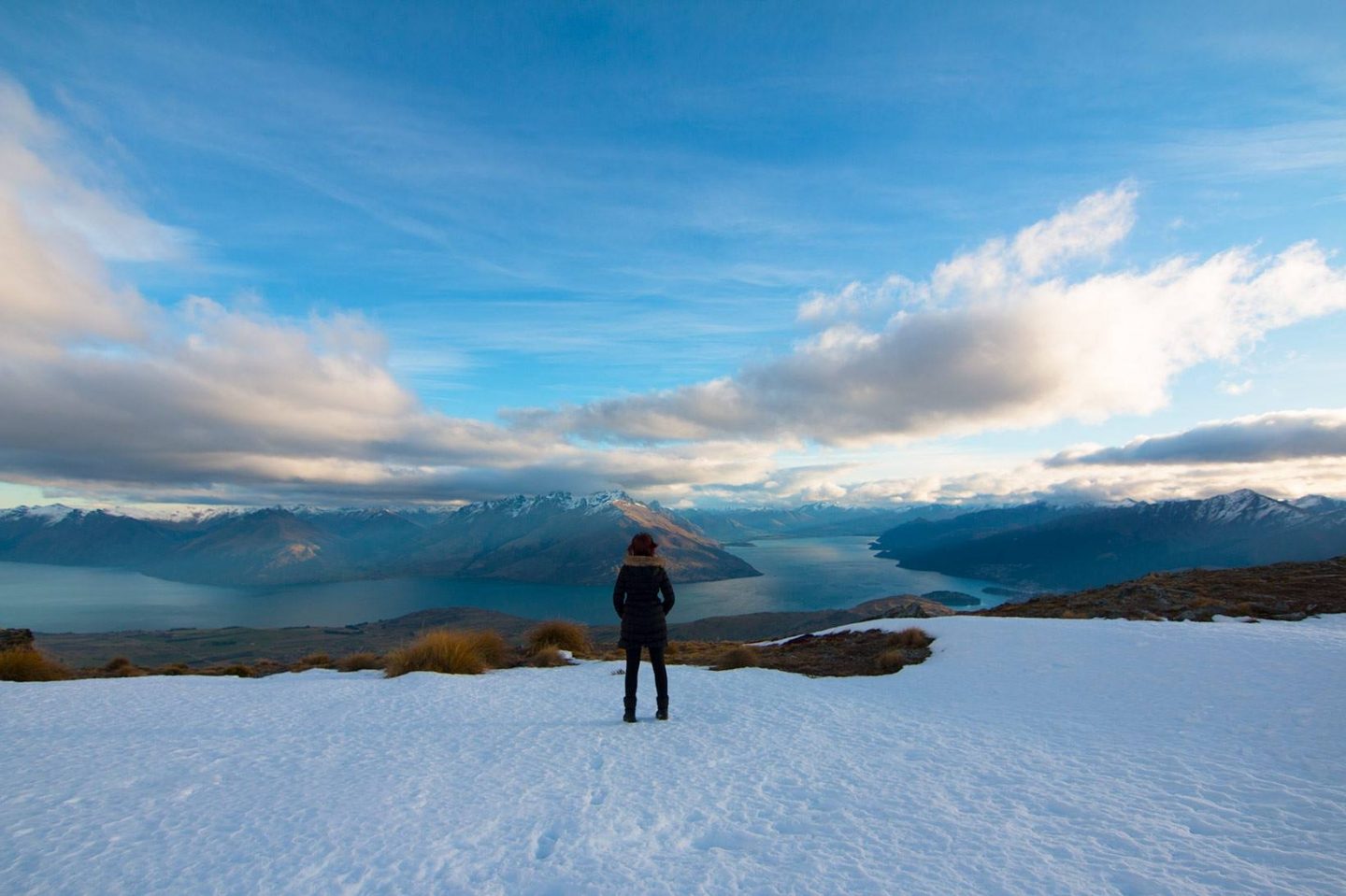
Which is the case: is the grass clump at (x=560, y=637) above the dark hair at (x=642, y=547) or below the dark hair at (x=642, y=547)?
below

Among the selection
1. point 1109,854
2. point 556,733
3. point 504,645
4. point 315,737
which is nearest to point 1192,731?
point 1109,854

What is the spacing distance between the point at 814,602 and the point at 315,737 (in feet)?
595

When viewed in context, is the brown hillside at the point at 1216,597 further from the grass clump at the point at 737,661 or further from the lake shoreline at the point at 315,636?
the lake shoreline at the point at 315,636

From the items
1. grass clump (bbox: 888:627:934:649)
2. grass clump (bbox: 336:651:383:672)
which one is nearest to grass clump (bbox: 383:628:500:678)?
grass clump (bbox: 336:651:383:672)

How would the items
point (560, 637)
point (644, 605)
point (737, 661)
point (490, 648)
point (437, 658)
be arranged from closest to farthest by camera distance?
point (644, 605) → point (437, 658) → point (737, 661) → point (490, 648) → point (560, 637)

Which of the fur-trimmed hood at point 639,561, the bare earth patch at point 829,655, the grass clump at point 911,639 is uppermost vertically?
the fur-trimmed hood at point 639,561

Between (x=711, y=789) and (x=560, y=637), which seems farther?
(x=560, y=637)

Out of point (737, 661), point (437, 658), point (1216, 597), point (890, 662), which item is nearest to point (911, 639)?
point (890, 662)

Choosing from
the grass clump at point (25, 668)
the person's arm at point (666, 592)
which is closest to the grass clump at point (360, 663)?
the grass clump at point (25, 668)

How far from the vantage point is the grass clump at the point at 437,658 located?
36.0 feet

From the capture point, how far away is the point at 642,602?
23.4ft

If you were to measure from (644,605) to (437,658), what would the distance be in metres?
6.11

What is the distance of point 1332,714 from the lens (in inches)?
219

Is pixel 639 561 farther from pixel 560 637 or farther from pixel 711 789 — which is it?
pixel 560 637
